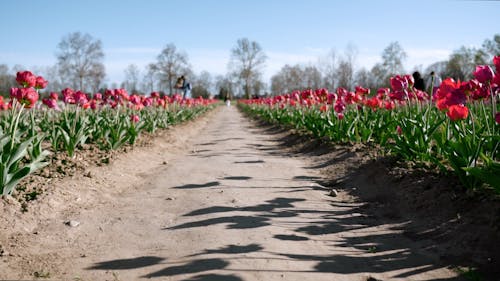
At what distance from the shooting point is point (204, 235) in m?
3.39

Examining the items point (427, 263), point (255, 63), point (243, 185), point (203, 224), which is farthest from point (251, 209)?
point (255, 63)

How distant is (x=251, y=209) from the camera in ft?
13.7

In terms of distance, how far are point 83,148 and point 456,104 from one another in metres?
5.40

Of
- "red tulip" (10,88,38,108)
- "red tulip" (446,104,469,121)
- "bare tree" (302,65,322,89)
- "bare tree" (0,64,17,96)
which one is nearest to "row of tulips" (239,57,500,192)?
"red tulip" (446,104,469,121)

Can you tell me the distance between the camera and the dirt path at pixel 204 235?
2.73m

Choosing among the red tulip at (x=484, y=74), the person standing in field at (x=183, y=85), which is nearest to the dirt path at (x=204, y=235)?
the red tulip at (x=484, y=74)

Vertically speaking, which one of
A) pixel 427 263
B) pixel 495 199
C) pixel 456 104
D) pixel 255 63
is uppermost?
pixel 255 63

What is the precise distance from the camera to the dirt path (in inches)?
107

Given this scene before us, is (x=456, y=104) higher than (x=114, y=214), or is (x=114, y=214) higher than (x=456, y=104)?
(x=456, y=104)

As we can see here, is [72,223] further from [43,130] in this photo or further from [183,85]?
[183,85]

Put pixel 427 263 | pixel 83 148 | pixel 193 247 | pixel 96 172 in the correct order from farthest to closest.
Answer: pixel 83 148, pixel 96 172, pixel 193 247, pixel 427 263

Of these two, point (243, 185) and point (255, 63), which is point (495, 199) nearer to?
point (243, 185)

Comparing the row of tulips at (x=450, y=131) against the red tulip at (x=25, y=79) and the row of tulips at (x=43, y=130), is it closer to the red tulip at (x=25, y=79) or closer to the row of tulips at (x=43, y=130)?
the row of tulips at (x=43, y=130)

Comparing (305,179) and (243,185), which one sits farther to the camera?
(305,179)
